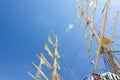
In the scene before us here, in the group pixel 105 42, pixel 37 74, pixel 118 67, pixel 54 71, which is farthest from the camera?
pixel 37 74

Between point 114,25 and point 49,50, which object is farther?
point 49,50

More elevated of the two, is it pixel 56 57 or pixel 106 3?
pixel 56 57

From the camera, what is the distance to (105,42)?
41.7 m

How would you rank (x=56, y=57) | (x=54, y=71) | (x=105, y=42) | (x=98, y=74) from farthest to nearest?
(x=56, y=57)
(x=54, y=71)
(x=105, y=42)
(x=98, y=74)

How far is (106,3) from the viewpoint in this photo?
3578cm

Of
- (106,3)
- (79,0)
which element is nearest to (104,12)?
(106,3)

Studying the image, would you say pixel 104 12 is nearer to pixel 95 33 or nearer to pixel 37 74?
pixel 95 33

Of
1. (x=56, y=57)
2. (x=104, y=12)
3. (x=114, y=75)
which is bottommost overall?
(x=114, y=75)

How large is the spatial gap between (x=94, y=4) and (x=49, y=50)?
15.8m

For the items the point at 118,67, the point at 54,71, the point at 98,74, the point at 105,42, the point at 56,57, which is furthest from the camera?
the point at 56,57

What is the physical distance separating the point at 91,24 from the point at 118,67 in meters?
8.56

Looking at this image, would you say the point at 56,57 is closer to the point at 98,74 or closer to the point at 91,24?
the point at 91,24

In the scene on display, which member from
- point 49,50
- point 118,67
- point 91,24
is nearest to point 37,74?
point 49,50

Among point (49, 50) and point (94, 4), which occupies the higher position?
point (49, 50)
